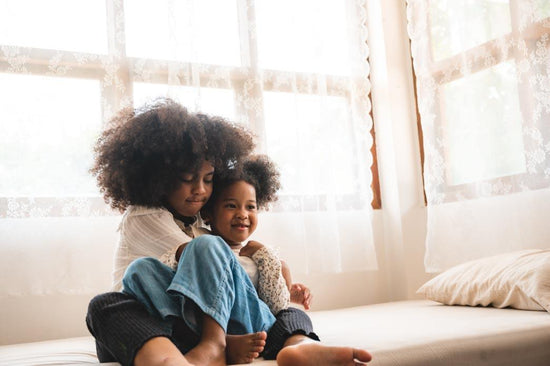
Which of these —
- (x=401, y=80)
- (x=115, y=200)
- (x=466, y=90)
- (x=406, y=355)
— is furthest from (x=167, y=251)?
(x=401, y=80)

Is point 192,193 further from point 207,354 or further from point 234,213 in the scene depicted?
point 207,354

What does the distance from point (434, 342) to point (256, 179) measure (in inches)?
29.4

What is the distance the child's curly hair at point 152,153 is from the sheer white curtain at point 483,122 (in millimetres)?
1221

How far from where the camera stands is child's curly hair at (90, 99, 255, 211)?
5.46 ft

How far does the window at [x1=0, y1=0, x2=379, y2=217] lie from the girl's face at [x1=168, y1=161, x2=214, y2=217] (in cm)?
60

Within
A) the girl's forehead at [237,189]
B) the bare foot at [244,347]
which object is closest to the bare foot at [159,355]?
the bare foot at [244,347]

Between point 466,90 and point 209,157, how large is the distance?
1318 millimetres

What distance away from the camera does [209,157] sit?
1720 mm

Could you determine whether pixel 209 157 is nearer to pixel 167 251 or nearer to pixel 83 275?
pixel 167 251

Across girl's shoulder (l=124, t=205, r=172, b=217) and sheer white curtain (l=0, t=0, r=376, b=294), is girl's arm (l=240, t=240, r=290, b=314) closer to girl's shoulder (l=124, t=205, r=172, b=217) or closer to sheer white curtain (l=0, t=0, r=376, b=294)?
girl's shoulder (l=124, t=205, r=172, b=217)

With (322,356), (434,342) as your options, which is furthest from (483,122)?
(322,356)

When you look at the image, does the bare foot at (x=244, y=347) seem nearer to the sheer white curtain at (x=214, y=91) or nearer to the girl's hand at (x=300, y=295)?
the girl's hand at (x=300, y=295)

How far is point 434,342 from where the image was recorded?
144 centimetres

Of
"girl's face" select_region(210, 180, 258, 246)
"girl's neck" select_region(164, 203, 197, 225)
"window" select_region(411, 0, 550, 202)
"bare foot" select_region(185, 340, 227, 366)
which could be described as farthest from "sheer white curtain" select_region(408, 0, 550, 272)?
"bare foot" select_region(185, 340, 227, 366)
